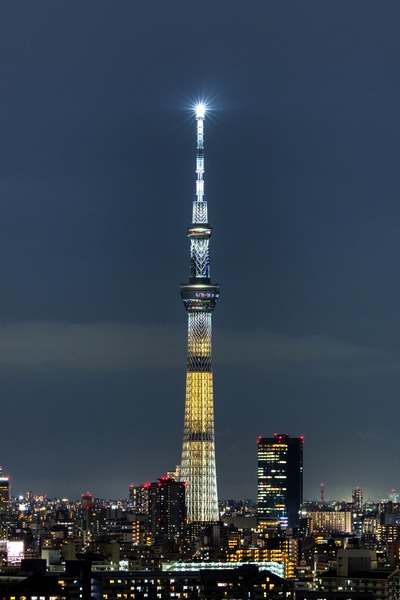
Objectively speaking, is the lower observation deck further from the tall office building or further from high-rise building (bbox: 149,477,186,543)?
the tall office building

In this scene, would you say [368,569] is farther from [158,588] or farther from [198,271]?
[198,271]

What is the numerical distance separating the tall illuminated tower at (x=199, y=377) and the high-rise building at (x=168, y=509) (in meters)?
0.39

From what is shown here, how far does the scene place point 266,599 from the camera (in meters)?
56.1

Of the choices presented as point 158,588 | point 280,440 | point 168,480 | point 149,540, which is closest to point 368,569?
point 158,588

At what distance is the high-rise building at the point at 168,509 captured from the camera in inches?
3851

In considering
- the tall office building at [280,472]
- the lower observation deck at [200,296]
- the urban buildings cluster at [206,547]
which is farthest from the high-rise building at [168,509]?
the tall office building at [280,472]

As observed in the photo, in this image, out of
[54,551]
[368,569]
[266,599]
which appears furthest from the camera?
[54,551]

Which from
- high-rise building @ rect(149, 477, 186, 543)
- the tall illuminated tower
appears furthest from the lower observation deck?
high-rise building @ rect(149, 477, 186, 543)

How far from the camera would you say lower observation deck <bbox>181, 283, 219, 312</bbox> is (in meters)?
97.1

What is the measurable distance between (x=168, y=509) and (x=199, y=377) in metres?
6.33

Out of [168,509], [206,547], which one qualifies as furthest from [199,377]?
[206,547]

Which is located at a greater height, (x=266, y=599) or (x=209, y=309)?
(x=209, y=309)

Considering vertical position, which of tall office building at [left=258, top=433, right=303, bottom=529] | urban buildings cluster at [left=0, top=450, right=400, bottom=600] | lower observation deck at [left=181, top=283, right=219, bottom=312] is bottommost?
urban buildings cluster at [left=0, top=450, right=400, bottom=600]

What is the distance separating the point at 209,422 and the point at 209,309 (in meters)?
4.87
